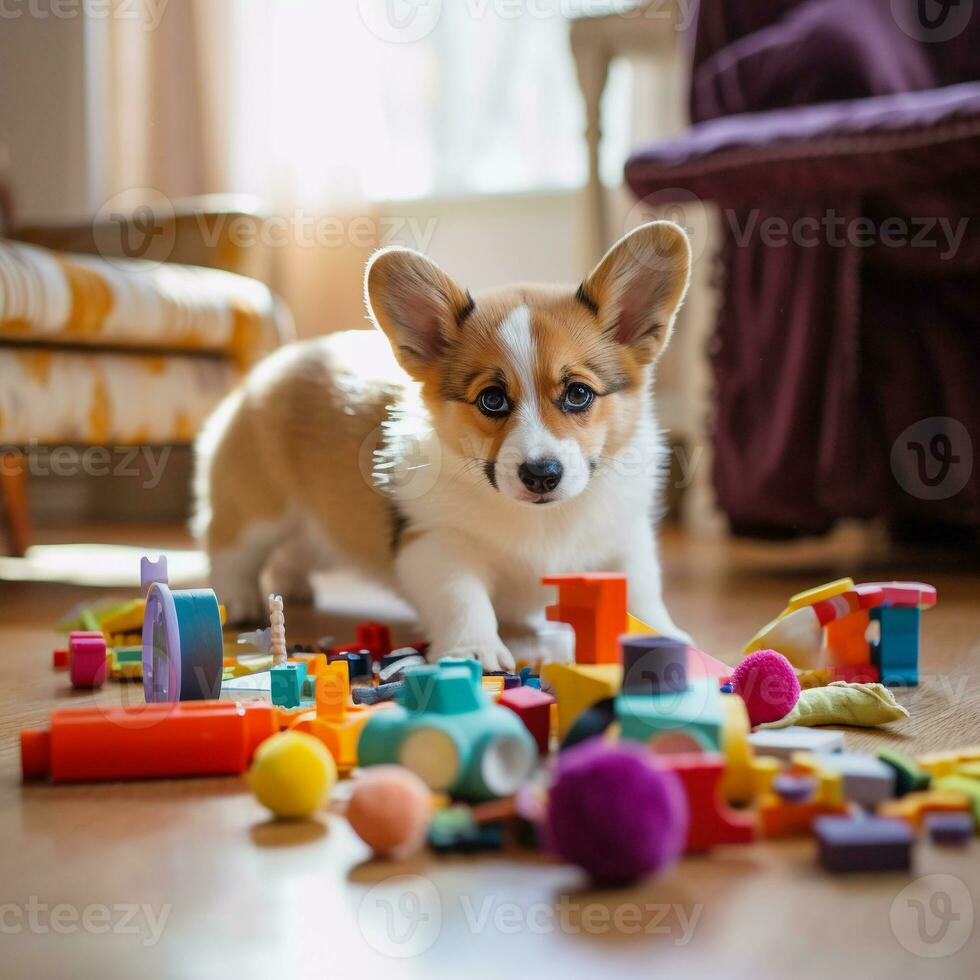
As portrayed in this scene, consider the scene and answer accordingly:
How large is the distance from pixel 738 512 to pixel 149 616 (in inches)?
60.6

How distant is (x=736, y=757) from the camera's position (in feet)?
2.93

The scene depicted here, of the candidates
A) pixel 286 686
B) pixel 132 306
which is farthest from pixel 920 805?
pixel 132 306

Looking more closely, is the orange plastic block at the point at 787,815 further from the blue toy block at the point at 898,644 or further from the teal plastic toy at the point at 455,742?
the blue toy block at the point at 898,644

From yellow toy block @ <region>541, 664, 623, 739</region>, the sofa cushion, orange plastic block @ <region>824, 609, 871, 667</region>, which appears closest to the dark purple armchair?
orange plastic block @ <region>824, 609, 871, 667</region>

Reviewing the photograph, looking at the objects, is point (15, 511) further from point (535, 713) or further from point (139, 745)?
point (535, 713)

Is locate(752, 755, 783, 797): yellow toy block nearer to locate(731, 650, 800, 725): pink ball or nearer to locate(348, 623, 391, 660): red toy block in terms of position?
locate(731, 650, 800, 725): pink ball

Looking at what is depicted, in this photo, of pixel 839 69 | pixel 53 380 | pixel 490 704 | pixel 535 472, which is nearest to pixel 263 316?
pixel 53 380

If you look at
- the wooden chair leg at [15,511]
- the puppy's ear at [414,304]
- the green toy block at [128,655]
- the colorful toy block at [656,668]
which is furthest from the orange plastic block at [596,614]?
the wooden chair leg at [15,511]

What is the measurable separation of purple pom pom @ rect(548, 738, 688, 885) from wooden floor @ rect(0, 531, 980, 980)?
1.1 inches

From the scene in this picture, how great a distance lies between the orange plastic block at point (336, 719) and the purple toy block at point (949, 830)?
0.48 metres

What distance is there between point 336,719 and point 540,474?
40cm

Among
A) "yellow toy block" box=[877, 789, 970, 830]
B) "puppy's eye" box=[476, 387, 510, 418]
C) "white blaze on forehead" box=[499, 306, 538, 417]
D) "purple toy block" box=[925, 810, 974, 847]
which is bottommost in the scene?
"purple toy block" box=[925, 810, 974, 847]

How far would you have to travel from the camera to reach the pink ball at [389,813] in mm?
818

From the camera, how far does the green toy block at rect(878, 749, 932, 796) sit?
890 mm
